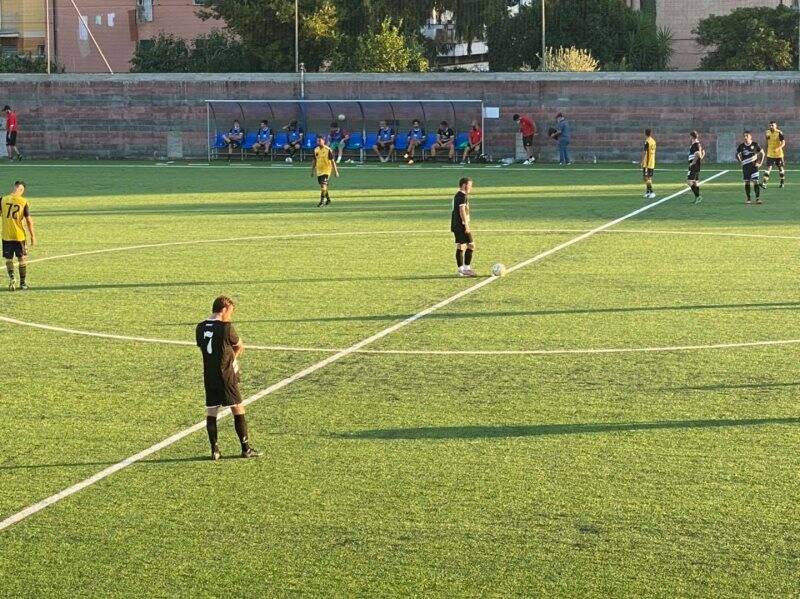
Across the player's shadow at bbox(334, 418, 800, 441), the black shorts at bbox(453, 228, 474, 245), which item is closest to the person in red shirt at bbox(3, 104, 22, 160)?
the black shorts at bbox(453, 228, 474, 245)

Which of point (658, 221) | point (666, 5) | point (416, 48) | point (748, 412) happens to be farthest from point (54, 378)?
point (666, 5)

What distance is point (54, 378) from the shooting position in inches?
595

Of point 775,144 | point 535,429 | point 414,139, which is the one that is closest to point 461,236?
point 535,429

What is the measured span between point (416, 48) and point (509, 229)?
43.9 metres

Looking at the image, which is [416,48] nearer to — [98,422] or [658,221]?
[658,221]

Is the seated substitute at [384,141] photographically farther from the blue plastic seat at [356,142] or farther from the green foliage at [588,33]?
the green foliage at [588,33]

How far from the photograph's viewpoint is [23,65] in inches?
3000

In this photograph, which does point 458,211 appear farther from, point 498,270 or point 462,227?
point 498,270

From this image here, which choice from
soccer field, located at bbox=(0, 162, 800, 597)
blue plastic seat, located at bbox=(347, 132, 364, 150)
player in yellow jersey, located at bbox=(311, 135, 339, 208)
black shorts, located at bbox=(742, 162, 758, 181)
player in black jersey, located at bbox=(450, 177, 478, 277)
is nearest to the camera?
soccer field, located at bbox=(0, 162, 800, 597)

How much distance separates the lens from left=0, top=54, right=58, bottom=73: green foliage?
244 feet

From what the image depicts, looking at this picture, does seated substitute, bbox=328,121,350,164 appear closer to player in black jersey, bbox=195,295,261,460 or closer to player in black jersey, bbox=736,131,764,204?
player in black jersey, bbox=736,131,764,204

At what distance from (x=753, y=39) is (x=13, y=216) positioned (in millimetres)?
66953

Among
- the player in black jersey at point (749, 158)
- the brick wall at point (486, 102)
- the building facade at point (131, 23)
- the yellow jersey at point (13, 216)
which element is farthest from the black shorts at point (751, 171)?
the building facade at point (131, 23)

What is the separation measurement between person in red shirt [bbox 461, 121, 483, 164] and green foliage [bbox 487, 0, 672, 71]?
1176 inches
